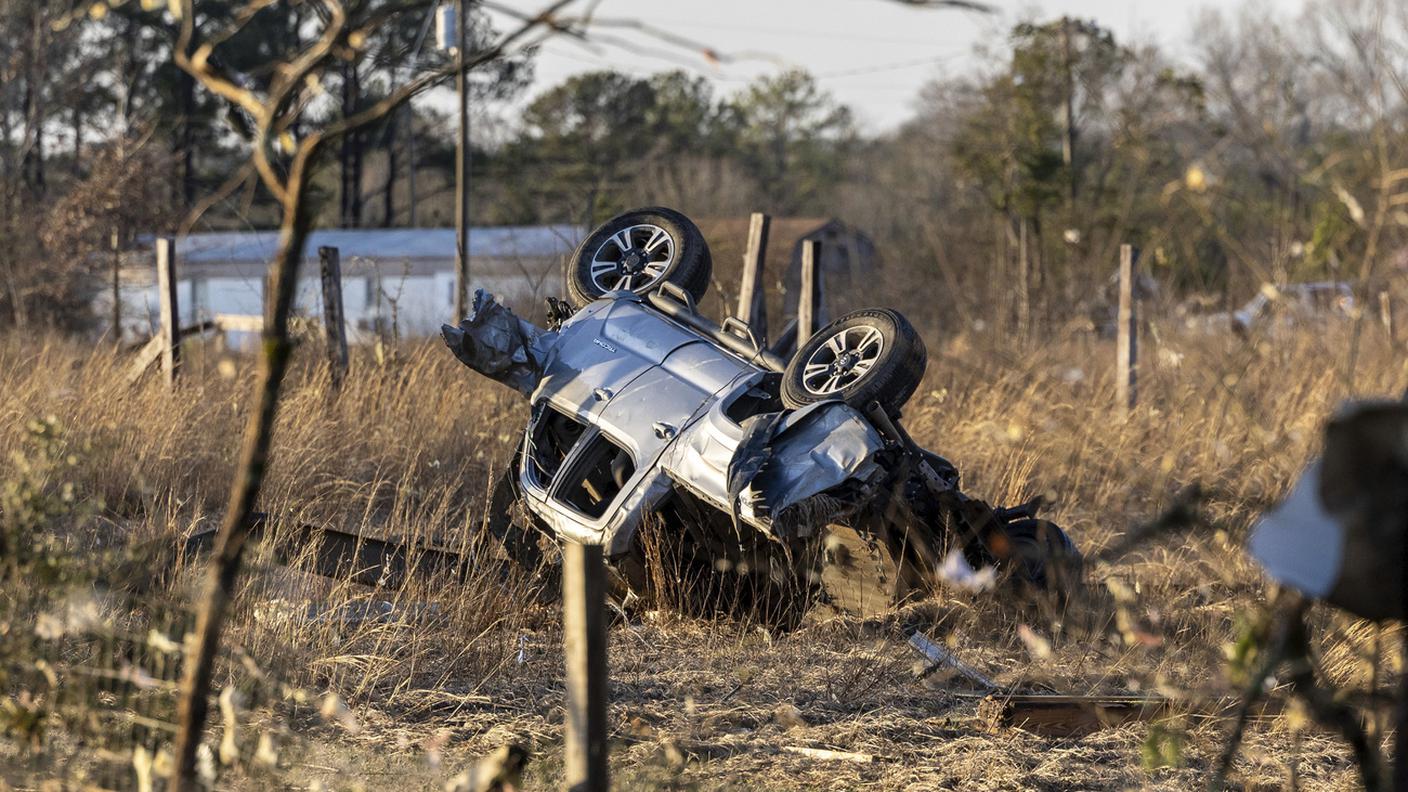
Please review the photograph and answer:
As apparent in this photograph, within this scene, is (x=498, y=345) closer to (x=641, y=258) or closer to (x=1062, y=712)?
(x=641, y=258)

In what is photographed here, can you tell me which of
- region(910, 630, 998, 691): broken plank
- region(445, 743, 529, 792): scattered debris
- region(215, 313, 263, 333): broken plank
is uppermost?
region(215, 313, 263, 333): broken plank

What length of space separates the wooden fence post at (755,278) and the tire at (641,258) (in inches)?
103

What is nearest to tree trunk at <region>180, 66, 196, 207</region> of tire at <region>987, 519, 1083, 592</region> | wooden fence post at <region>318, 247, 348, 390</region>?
wooden fence post at <region>318, 247, 348, 390</region>

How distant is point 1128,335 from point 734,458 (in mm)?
7739

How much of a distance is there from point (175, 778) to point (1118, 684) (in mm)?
4582

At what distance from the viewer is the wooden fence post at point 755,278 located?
1093 cm

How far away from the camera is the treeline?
7.12 meters

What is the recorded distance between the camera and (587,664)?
9.46 feet

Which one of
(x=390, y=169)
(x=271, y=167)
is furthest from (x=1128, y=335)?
(x=390, y=169)

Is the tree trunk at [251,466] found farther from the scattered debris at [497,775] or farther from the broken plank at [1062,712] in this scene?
the broken plank at [1062,712]

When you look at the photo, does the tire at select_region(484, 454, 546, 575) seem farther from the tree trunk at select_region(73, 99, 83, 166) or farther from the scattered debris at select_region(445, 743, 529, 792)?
the tree trunk at select_region(73, 99, 83, 166)

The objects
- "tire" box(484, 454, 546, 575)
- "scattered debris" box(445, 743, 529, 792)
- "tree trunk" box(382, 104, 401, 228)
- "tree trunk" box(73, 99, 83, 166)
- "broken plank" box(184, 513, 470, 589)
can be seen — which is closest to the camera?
"scattered debris" box(445, 743, 529, 792)

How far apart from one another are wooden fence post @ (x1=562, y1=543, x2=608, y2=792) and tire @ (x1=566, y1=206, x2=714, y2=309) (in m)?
4.90

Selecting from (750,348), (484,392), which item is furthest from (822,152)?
(750,348)
